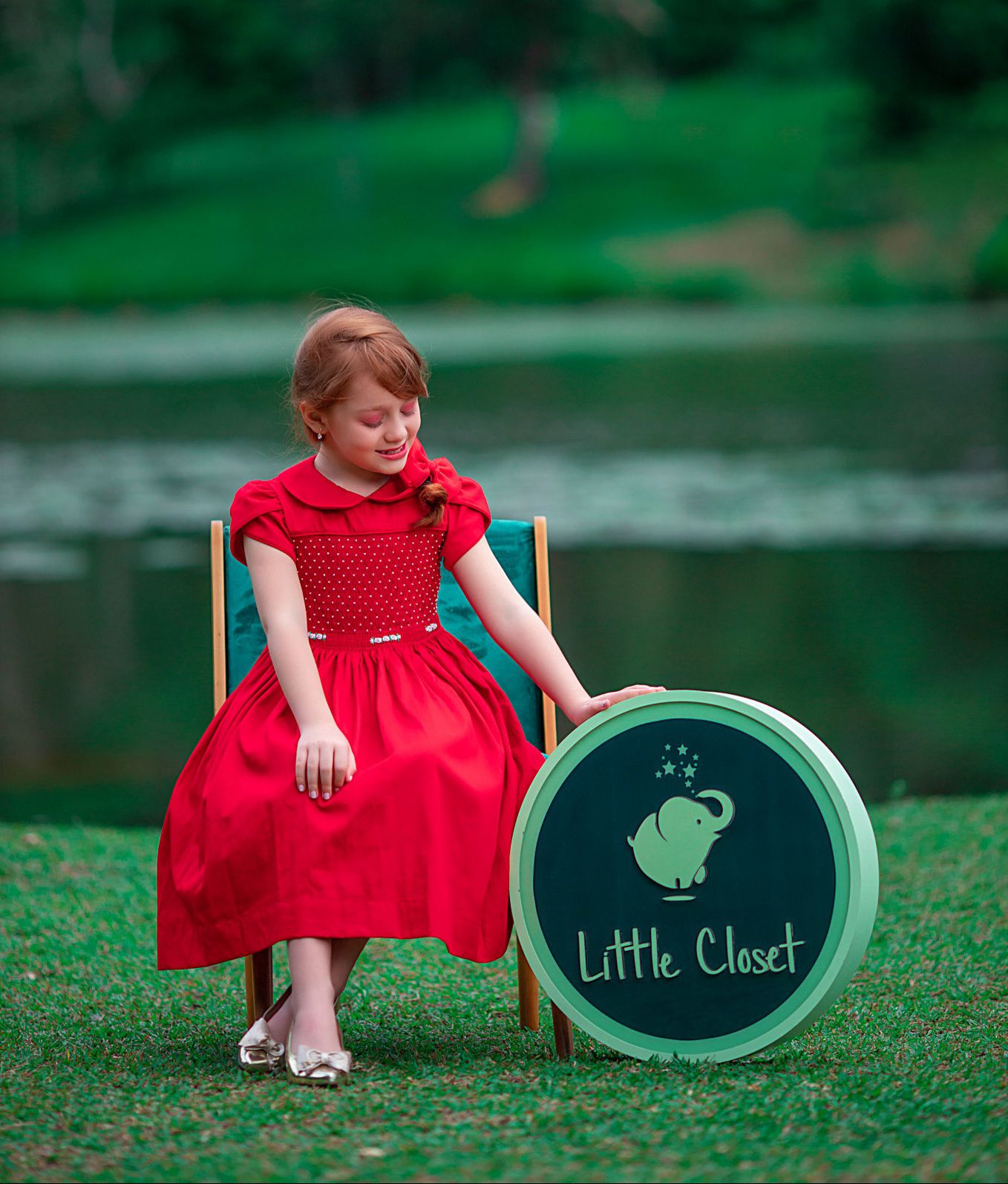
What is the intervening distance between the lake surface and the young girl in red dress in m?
2.55

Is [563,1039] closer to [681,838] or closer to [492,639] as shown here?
[681,838]

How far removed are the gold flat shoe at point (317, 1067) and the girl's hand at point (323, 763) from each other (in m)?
0.33

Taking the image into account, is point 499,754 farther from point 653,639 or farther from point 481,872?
point 653,639

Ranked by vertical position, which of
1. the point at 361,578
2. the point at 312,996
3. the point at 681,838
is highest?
the point at 361,578

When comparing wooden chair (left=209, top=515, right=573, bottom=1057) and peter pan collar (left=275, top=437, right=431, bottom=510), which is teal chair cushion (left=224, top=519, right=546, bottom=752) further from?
peter pan collar (left=275, top=437, right=431, bottom=510)

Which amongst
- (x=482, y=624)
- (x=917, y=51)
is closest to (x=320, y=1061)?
(x=482, y=624)

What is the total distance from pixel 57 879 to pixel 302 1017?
1.56 m

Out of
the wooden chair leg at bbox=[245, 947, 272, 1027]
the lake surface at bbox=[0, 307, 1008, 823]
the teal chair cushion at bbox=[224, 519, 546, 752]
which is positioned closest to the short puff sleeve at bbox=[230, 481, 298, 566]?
the teal chair cushion at bbox=[224, 519, 546, 752]

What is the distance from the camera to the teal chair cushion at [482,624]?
8.54ft

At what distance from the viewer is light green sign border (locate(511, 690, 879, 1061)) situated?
7.08 feet

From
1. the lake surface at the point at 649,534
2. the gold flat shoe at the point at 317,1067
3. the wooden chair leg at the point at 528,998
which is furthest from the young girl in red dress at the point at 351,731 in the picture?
the lake surface at the point at 649,534

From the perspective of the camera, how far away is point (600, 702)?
2311 millimetres

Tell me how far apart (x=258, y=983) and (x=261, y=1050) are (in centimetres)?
28

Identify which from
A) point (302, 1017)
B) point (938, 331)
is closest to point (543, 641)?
point (302, 1017)
